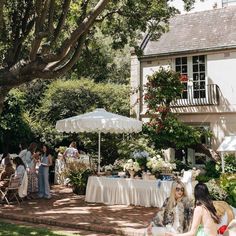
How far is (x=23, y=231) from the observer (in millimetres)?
9523

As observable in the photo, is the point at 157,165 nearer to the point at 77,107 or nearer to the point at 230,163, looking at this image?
the point at 230,163

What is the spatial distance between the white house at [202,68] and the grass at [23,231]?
42.0 feet

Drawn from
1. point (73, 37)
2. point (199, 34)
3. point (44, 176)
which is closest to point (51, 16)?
point (73, 37)

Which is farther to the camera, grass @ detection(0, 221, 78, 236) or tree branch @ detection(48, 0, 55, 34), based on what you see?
tree branch @ detection(48, 0, 55, 34)

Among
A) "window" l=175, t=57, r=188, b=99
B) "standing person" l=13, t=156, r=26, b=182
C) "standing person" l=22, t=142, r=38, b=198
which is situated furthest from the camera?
"window" l=175, t=57, r=188, b=99

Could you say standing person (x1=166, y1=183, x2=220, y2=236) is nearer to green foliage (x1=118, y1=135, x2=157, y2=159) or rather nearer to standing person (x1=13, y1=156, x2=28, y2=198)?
standing person (x1=13, y1=156, x2=28, y2=198)

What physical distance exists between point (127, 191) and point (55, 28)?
572 centimetres

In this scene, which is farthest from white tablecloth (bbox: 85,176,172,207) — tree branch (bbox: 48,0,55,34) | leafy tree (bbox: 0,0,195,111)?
tree branch (bbox: 48,0,55,34)

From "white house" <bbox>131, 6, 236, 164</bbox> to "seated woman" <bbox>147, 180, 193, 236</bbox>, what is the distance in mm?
13319

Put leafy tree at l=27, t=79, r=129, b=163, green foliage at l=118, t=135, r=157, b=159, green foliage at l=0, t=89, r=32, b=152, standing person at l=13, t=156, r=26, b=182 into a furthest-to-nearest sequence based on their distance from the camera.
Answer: leafy tree at l=27, t=79, r=129, b=163 → green foliage at l=0, t=89, r=32, b=152 → green foliage at l=118, t=135, r=157, b=159 → standing person at l=13, t=156, r=26, b=182

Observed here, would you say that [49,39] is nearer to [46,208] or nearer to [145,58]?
[46,208]

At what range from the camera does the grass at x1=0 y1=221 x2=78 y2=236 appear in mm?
9219

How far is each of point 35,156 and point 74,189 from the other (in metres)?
2.01

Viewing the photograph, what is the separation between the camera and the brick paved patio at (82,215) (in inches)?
389
